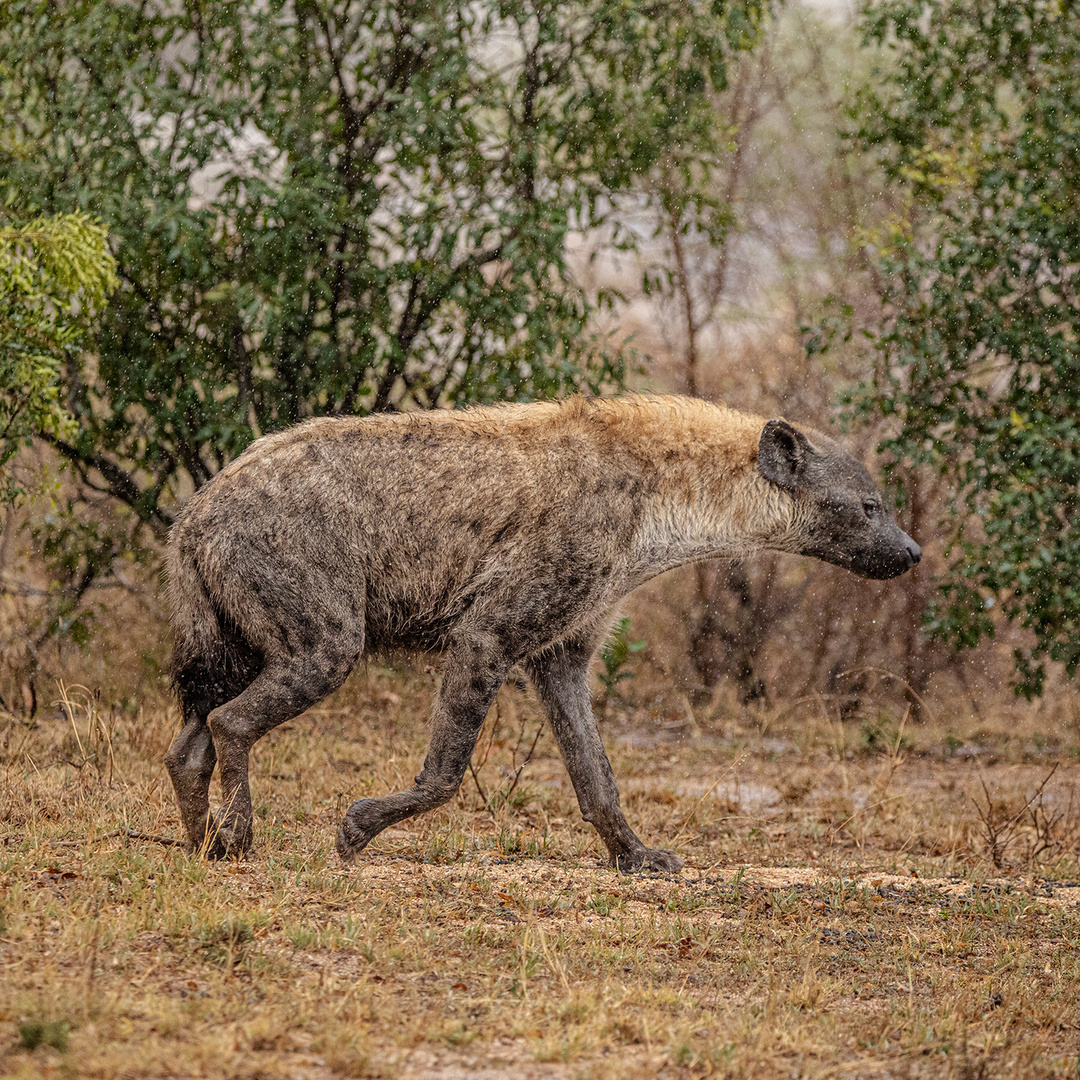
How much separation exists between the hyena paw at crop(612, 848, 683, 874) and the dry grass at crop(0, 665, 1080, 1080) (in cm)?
13

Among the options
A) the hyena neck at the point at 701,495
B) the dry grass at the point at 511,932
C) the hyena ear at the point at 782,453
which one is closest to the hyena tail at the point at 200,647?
the dry grass at the point at 511,932

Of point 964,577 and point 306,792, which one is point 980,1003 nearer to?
point 306,792

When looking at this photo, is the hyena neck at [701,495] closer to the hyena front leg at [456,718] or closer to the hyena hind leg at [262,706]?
the hyena front leg at [456,718]

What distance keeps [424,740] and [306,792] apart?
1.50 meters

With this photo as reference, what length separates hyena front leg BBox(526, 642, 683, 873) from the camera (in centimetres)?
526

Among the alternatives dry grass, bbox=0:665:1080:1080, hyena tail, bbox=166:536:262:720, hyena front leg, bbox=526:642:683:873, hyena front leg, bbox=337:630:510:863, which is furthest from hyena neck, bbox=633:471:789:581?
hyena tail, bbox=166:536:262:720

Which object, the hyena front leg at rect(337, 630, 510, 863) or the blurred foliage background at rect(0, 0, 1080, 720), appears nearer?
the hyena front leg at rect(337, 630, 510, 863)

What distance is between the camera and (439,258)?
7430mm

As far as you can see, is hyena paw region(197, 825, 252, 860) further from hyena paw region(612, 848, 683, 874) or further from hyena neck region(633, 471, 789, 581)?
hyena neck region(633, 471, 789, 581)

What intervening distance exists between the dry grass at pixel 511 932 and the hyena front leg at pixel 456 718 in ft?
0.83

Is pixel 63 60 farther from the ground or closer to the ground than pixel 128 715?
farther from the ground

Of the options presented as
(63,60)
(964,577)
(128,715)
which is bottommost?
(128,715)

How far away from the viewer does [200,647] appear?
4.74 m

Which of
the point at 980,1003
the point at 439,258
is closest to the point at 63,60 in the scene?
the point at 439,258
